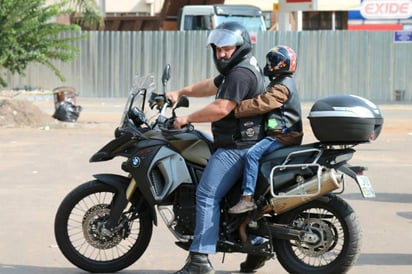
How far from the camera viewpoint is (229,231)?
6785 millimetres

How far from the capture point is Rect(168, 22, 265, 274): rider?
21.8ft

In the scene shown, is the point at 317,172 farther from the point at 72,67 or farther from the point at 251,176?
the point at 72,67

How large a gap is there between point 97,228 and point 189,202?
0.74m

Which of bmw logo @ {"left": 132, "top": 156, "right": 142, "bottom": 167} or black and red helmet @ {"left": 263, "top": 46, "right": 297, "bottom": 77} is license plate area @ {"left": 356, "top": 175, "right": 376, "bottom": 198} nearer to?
black and red helmet @ {"left": 263, "top": 46, "right": 297, "bottom": 77}

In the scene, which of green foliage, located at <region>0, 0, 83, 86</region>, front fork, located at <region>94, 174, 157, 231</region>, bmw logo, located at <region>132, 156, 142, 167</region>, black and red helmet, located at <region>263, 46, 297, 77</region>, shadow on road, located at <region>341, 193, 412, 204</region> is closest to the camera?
black and red helmet, located at <region>263, 46, 297, 77</region>

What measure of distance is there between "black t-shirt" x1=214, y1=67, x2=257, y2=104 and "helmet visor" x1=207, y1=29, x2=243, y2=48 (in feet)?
0.61

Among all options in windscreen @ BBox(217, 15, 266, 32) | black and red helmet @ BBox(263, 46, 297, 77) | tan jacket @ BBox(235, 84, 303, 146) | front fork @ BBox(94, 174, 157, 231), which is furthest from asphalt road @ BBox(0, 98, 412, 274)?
windscreen @ BBox(217, 15, 266, 32)

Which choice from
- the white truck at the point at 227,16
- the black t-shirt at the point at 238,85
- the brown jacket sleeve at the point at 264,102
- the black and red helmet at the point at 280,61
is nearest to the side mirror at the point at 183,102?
the black t-shirt at the point at 238,85

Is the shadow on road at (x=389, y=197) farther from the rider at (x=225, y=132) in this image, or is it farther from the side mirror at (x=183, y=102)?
the side mirror at (x=183, y=102)

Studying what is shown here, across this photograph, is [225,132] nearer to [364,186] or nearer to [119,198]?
[119,198]

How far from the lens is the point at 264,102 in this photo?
6609 mm

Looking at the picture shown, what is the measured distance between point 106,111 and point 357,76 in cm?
784

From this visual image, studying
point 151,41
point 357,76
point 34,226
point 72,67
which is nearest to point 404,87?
point 357,76

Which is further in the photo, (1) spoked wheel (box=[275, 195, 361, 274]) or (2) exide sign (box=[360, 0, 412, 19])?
(2) exide sign (box=[360, 0, 412, 19])
